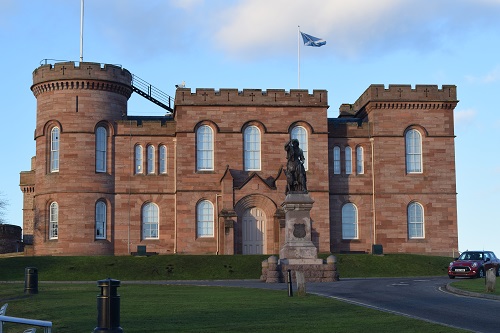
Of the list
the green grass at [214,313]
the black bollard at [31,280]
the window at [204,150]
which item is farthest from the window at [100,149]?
the green grass at [214,313]

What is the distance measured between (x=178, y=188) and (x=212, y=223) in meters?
3.11

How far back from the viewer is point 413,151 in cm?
5572

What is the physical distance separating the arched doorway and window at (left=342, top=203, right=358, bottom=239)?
5737 mm

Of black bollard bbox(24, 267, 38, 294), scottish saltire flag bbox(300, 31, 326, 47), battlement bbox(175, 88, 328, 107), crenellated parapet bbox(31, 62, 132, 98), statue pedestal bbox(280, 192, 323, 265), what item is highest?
scottish saltire flag bbox(300, 31, 326, 47)

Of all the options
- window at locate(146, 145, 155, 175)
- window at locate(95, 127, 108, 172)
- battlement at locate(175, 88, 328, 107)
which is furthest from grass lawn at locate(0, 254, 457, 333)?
battlement at locate(175, 88, 328, 107)

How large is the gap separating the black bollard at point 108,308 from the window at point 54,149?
1563 inches

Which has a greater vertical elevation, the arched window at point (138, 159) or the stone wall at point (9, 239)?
the arched window at point (138, 159)

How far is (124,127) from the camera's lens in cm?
5450

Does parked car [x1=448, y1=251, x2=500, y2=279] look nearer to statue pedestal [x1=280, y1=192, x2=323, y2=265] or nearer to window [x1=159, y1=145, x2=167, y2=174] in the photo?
statue pedestal [x1=280, y1=192, x2=323, y2=265]

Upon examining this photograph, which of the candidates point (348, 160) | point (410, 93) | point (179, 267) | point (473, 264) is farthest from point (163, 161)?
point (473, 264)

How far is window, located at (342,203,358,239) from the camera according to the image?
2176 inches

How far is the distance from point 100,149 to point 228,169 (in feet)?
27.4

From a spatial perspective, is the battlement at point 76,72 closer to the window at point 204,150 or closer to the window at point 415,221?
the window at point 204,150

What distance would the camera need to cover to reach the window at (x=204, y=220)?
53.4 m
